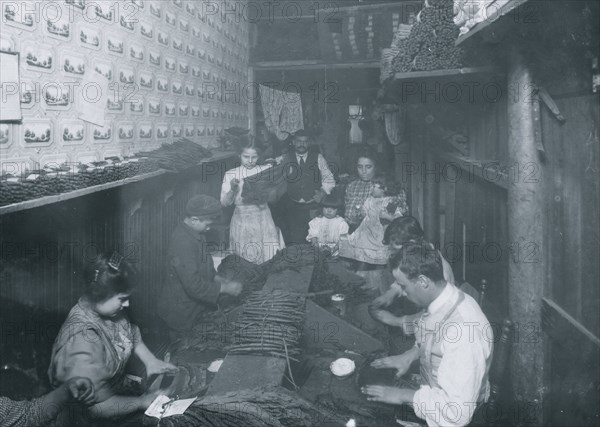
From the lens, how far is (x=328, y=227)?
7.71 metres

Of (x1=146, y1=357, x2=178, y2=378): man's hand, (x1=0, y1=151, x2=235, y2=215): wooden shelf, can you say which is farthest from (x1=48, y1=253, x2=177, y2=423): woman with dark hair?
(x1=0, y1=151, x2=235, y2=215): wooden shelf

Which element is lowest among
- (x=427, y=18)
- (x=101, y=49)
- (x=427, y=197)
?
(x=427, y=197)

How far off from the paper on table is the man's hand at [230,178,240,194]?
3.89 m

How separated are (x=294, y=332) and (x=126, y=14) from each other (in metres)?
4.08

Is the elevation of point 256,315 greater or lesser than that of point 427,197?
lesser

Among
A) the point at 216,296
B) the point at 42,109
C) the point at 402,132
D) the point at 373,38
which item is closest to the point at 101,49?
the point at 42,109

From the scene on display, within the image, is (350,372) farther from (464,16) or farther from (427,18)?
(427,18)

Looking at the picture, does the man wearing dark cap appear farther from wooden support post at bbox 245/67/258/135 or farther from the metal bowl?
wooden support post at bbox 245/67/258/135

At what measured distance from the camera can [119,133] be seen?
5.13m

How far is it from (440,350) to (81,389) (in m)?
2.53

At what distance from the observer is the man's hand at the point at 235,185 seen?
22.4 feet

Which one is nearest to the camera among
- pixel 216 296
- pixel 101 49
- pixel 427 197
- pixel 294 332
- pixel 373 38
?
pixel 294 332

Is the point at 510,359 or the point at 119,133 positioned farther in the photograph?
the point at 119,133

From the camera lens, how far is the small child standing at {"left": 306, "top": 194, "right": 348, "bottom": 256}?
763 centimetres
